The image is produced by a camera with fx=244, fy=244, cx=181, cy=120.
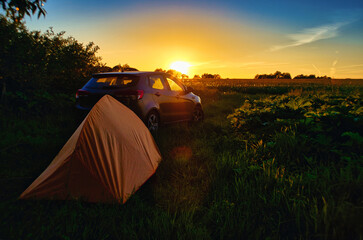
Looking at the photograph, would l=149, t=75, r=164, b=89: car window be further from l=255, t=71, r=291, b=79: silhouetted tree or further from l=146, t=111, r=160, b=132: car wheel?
l=255, t=71, r=291, b=79: silhouetted tree

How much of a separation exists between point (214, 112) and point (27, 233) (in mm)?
9108

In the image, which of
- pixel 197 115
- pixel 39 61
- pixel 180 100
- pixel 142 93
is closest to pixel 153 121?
pixel 142 93

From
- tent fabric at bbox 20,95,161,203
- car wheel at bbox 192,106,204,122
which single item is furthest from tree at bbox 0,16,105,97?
tent fabric at bbox 20,95,161,203

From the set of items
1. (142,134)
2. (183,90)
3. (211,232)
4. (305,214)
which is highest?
(183,90)

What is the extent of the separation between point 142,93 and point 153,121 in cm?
88

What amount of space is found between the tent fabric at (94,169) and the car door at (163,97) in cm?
283

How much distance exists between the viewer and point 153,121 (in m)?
6.13

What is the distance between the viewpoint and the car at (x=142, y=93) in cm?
545

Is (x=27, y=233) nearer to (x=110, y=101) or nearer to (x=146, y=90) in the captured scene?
(x=110, y=101)

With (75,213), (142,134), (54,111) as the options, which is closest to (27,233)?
(75,213)

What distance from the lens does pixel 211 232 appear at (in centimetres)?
239

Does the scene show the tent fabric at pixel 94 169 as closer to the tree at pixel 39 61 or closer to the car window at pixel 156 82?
the car window at pixel 156 82

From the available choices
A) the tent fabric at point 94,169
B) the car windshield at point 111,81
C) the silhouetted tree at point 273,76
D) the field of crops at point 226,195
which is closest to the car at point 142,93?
the car windshield at point 111,81

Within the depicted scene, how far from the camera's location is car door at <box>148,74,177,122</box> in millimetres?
6051
